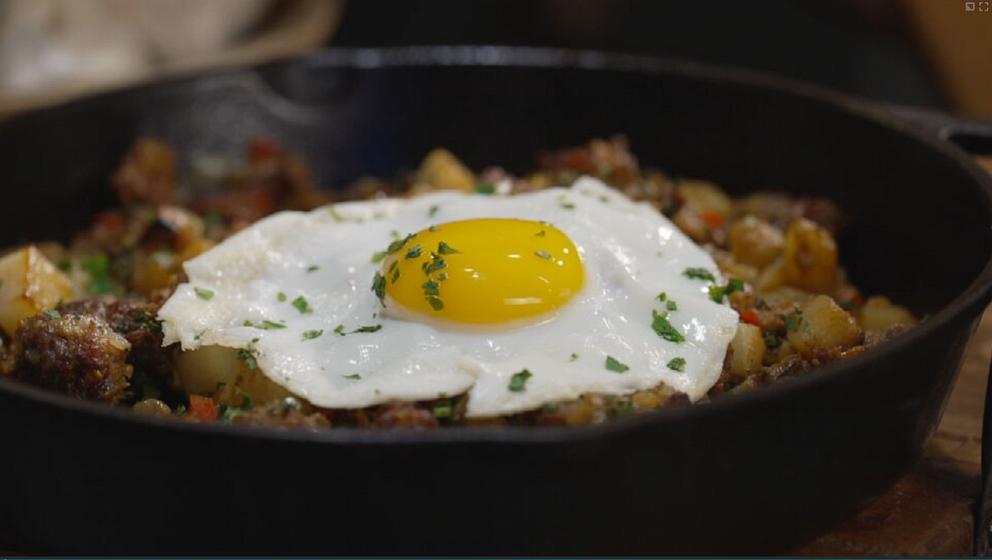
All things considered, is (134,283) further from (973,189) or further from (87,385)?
(973,189)

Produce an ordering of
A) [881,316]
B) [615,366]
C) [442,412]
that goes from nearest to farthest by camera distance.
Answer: [442,412]
[615,366]
[881,316]

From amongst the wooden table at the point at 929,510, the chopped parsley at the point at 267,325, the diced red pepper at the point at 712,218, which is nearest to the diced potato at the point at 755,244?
the diced red pepper at the point at 712,218

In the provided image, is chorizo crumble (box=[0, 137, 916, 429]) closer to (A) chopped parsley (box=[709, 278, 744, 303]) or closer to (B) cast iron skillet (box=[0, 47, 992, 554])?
(A) chopped parsley (box=[709, 278, 744, 303])

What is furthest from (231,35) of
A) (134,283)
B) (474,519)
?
(474,519)

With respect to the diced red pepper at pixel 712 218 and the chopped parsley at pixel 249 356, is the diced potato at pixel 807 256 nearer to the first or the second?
the diced red pepper at pixel 712 218

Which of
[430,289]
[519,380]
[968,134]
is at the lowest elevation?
[519,380]

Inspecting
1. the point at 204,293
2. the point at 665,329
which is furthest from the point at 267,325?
the point at 665,329

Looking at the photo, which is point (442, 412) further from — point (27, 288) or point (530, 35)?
point (530, 35)
